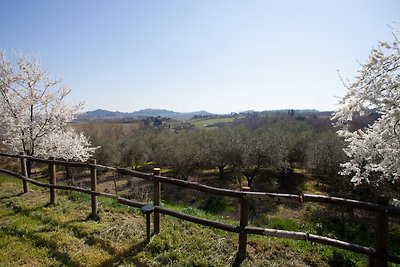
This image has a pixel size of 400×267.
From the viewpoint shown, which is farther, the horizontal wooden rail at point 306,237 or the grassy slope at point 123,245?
the grassy slope at point 123,245

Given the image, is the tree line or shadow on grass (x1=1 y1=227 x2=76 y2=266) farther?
the tree line

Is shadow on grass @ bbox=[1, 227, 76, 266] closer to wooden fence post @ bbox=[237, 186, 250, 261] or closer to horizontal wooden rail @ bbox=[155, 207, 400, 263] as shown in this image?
horizontal wooden rail @ bbox=[155, 207, 400, 263]

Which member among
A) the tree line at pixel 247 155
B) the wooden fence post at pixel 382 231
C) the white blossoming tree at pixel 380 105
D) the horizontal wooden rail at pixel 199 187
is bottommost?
the tree line at pixel 247 155

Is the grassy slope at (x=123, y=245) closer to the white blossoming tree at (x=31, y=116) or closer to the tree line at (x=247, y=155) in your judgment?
the white blossoming tree at (x=31, y=116)

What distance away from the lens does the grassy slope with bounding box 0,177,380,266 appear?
5836mm

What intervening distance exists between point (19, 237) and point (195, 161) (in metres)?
32.4

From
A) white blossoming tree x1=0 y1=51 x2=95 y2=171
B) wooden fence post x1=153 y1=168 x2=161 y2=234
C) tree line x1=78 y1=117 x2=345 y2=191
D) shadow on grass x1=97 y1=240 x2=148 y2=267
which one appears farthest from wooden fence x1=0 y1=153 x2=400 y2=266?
tree line x1=78 y1=117 x2=345 y2=191

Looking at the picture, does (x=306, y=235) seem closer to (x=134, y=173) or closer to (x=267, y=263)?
(x=267, y=263)

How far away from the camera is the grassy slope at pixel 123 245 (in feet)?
19.1

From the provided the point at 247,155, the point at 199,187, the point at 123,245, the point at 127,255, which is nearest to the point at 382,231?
the point at 199,187

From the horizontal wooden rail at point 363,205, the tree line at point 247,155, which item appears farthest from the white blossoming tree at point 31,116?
the tree line at point 247,155

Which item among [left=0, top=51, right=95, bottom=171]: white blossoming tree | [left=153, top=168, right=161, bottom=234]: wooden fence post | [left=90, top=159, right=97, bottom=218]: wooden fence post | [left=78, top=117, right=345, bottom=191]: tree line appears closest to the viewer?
[left=153, top=168, right=161, bottom=234]: wooden fence post

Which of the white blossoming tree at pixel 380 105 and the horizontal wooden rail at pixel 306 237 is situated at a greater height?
the white blossoming tree at pixel 380 105

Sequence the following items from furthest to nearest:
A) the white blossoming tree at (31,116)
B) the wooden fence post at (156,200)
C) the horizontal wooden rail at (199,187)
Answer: the white blossoming tree at (31,116)
the wooden fence post at (156,200)
the horizontal wooden rail at (199,187)
